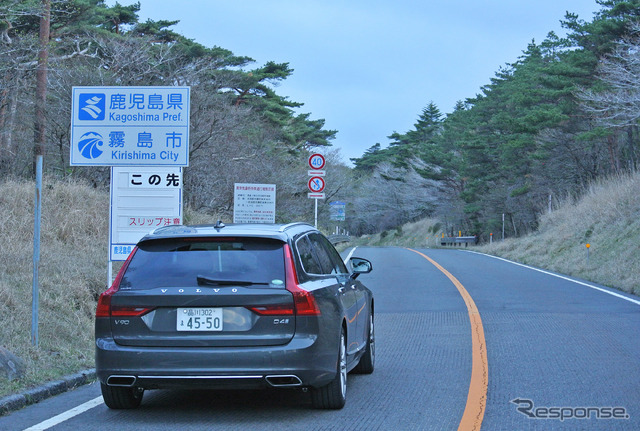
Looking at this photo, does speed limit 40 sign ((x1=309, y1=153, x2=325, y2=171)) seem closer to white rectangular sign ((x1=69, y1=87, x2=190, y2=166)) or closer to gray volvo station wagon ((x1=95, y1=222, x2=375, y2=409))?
white rectangular sign ((x1=69, y1=87, x2=190, y2=166))

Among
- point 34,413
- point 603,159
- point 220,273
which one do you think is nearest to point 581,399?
point 220,273

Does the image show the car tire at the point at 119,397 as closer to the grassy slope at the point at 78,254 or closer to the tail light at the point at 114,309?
the tail light at the point at 114,309

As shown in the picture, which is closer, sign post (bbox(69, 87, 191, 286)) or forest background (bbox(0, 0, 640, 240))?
sign post (bbox(69, 87, 191, 286))

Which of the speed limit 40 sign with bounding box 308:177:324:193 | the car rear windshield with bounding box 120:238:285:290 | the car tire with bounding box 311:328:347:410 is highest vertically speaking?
the speed limit 40 sign with bounding box 308:177:324:193

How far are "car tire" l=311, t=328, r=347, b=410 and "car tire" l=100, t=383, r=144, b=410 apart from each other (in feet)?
5.14

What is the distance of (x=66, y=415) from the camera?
6164 millimetres

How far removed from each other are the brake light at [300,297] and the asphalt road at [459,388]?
90 centimetres

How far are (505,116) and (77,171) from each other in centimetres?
3333

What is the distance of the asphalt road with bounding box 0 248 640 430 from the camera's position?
19.4 ft

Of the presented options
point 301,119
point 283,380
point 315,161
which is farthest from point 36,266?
point 301,119

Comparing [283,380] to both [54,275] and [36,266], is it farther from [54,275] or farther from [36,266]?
[54,275]

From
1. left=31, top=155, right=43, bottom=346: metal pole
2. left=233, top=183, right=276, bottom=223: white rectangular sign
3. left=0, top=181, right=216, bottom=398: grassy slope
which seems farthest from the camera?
left=233, top=183, right=276, bottom=223: white rectangular sign

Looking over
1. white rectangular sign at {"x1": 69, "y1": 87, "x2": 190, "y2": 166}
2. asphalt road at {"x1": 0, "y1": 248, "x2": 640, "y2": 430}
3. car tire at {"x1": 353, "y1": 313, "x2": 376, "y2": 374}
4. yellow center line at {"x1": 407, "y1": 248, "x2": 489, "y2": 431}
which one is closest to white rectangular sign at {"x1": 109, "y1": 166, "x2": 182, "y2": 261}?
white rectangular sign at {"x1": 69, "y1": 87, "x2": 190, "y2": 166}
